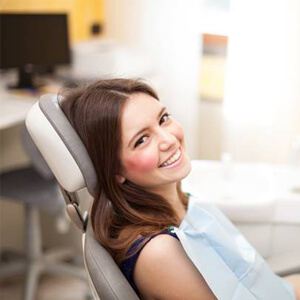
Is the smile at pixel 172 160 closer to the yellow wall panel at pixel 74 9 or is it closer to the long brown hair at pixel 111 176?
the long brown hair at pixel 111 176

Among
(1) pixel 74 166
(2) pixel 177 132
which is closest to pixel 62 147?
(1) pixel 74 166

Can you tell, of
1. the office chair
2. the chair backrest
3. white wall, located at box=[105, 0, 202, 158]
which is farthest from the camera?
white wall, located at box=[105, 0, 202, 158]

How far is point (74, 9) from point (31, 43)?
456 millimetres

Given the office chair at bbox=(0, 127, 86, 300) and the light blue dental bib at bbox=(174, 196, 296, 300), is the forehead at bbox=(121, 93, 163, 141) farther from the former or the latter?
the office chair at bbox=(0, 127, 86, 300)

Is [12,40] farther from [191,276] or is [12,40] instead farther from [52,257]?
[191,276]

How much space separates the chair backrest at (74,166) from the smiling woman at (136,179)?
22 millimetres

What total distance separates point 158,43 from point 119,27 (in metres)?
0.26

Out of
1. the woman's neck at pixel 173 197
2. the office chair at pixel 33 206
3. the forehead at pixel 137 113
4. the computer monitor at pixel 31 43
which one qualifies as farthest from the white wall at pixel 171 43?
the forehead at pixel 137 113

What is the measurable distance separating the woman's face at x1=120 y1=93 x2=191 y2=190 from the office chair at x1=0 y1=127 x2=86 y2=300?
0.96m

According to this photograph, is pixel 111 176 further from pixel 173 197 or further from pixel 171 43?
pixel 171 43

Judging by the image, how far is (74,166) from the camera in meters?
1.02

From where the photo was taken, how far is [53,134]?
1.02 metres

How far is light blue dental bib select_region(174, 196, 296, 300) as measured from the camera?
1070 mm

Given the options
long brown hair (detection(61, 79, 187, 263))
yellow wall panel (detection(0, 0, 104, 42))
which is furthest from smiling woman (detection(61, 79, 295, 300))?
yellow wall panel (detection(0, 0, 104, 42))
